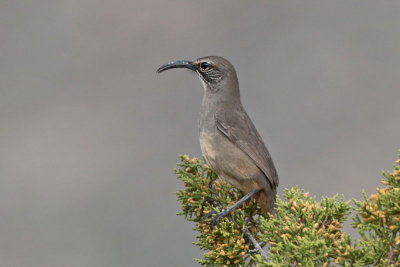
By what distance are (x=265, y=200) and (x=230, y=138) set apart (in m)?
0.57

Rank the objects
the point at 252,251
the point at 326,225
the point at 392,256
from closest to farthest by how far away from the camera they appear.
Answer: the point at 392,256
the point at 326,225
the point at 252,251

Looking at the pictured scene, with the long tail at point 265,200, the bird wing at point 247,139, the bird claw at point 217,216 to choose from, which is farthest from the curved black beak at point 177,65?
the bird claw at point 217,216

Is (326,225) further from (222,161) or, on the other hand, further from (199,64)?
(199,64)

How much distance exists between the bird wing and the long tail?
0.13 meters

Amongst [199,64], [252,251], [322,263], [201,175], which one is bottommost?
[322,263]

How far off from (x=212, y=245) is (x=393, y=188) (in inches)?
48.0

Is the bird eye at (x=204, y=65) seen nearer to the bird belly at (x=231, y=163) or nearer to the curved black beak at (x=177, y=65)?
the curved black beak at (x=177, y=65)

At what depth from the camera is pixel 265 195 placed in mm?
3932

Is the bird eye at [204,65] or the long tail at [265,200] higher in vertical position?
the bird eye at [204,65]

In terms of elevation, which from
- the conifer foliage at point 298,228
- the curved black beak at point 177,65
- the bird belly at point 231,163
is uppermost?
the curved black beak at point 177,65

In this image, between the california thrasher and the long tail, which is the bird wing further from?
the long tail

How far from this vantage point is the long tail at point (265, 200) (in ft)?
12.6

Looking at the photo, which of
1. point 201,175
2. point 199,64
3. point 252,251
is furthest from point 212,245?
point 199,64

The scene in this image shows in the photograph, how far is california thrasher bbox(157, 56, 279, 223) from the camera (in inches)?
156
